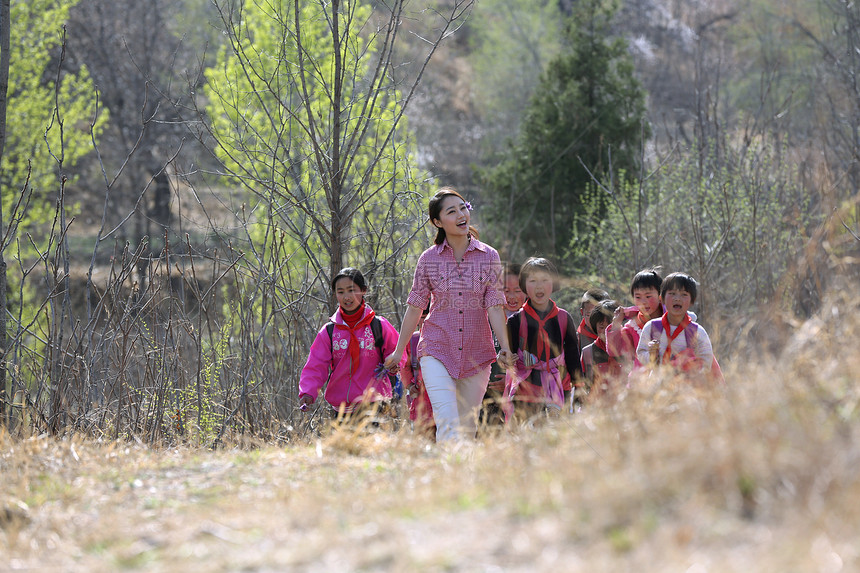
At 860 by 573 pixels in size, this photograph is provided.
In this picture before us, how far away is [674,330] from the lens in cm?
494

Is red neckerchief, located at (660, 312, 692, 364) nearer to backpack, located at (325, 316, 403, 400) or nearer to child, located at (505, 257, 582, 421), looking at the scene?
child, located at (505, 257, 582, 421)

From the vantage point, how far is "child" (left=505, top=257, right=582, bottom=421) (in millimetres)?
5207

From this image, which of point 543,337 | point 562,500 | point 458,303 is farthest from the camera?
point 543,337

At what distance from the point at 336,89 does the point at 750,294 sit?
515 cm

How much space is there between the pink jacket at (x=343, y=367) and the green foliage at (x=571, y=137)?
10221 millimetres

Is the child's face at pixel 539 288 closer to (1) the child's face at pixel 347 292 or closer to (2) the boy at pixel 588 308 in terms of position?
(2) the boy at pixel 588 308

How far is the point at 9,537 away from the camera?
3002 mm

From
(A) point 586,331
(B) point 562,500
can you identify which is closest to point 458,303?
(A) point 586,331

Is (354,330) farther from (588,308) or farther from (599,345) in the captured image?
(588,308)

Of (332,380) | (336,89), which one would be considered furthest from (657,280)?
(336,89)

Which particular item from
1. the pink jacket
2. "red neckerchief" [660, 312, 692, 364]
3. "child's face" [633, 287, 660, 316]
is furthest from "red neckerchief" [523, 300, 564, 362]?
the pink jacket

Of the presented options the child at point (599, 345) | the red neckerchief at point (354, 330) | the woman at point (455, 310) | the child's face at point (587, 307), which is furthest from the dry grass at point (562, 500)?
the child's face at point (587, 307)

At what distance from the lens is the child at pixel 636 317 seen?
535 centimetres

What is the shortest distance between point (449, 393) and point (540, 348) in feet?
2.18
